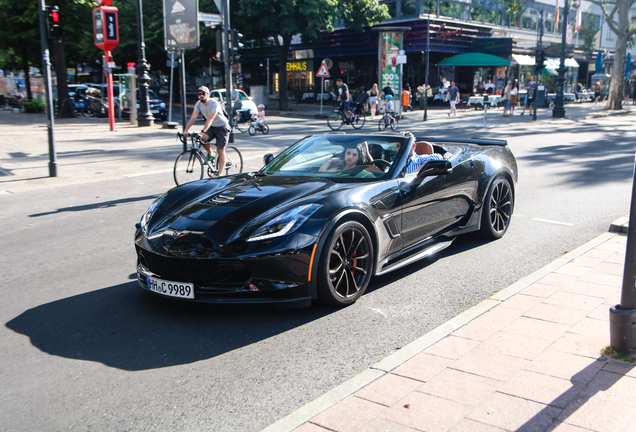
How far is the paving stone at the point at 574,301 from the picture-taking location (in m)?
4.39

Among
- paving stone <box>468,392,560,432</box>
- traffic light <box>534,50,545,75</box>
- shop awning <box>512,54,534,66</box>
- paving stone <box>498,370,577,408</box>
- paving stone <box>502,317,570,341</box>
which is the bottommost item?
paving stone <box>468,392,560,432</box>

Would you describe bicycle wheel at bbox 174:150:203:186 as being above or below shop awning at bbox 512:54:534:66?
below

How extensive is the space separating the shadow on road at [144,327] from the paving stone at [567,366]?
5.24ft

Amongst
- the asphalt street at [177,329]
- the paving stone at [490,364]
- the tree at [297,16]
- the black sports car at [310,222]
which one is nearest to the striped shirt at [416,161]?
the black sports car at [310,222]

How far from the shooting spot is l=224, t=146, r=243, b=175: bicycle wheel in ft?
37.9

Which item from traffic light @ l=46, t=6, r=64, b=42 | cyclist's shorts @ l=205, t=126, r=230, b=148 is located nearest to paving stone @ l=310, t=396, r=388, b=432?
cyclist's shorts @ l=205, t=126, r=230, b=148

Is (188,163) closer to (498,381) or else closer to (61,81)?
(498,381)

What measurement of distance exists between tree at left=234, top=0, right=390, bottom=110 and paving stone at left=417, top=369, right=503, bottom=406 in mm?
32221

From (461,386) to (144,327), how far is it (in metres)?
2.23

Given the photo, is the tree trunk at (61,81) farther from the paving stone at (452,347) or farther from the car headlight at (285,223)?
the paving stone at (452,347)

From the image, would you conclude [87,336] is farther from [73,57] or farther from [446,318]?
[73,57]

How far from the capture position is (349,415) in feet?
9.44

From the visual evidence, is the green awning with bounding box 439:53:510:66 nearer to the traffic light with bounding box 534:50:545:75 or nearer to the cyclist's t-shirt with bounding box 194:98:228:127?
the traffic light with bounding box 534:50:545:75

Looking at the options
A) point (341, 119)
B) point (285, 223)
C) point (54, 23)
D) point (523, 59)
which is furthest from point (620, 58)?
point (285, 223)
